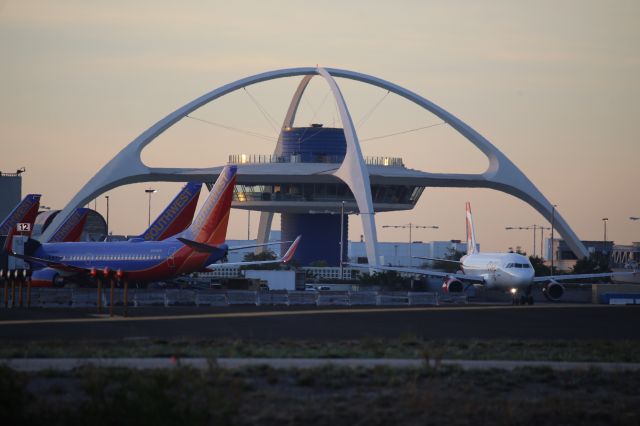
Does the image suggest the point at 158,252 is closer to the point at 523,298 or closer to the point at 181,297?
the point at 181,297

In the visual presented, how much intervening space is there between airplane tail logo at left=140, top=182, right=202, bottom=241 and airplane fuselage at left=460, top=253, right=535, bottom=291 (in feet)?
65.9

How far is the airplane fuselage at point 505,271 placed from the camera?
73.8 m

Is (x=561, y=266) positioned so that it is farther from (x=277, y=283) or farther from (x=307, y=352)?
(x=307, y=352)

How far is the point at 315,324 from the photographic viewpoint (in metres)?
47.6

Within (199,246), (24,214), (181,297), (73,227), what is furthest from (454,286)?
(73,227)

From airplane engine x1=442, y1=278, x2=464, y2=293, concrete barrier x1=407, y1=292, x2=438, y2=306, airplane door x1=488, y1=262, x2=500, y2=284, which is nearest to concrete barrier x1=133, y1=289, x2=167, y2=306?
concrete barrier x1=407, y1=292, x2=438, y2=306

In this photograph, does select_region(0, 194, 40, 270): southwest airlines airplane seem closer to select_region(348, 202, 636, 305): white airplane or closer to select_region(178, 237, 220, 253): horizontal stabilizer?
select_region(178, 237, 220, 253): horizontal stabilizer

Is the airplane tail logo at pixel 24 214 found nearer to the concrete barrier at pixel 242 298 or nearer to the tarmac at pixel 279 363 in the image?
the concrete barrier at pixel 242 298

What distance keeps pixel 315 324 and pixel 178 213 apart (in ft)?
116

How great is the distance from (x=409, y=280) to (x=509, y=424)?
81837mm

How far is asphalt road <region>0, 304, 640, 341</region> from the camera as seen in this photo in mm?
40875

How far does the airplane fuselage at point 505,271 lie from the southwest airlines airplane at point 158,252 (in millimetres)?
19027

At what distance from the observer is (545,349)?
3575cm

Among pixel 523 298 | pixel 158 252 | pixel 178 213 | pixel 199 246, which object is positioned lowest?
pixel 523 298
